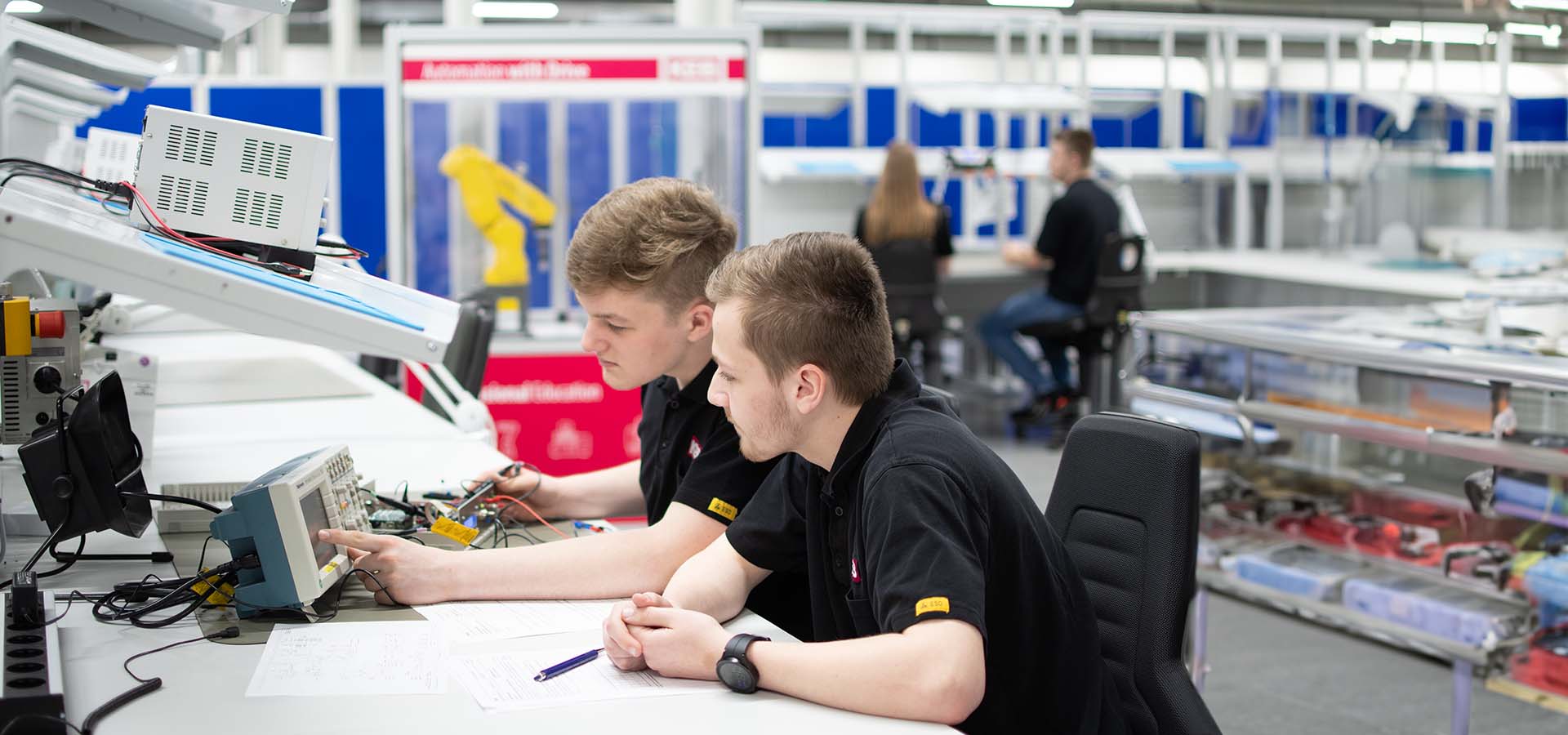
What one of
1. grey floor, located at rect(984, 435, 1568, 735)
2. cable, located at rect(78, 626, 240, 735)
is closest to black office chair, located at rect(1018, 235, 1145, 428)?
grey floor, located at rect(984, 435, 1568, 735)

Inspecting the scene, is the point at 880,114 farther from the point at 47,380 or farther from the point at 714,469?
the point at 47,380

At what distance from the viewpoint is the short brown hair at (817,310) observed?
148 centimetres

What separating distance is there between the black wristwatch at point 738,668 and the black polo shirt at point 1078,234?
532cm

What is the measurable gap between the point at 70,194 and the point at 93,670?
33.9 inches

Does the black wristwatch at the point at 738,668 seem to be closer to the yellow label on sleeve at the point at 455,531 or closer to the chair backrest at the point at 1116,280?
the yellow label on sleeve at the point at 455,531

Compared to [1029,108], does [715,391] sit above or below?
below

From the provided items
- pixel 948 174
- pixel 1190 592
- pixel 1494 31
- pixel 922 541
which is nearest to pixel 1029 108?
pixel 948 174

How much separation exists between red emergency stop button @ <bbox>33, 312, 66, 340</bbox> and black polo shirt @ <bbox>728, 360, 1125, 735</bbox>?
1.12m

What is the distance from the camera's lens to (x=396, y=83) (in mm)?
4777

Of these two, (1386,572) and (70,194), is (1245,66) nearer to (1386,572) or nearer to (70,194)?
(1386,572)

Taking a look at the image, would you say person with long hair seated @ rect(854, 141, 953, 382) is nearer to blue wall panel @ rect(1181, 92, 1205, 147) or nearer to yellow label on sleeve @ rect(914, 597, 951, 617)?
blue wall panel @ rect(1181, 92, 1205, 147)

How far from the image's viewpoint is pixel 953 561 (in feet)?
4.46

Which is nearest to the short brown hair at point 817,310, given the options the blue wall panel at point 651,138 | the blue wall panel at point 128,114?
the blue wall panel at point 651,138

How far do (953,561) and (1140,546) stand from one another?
0.64 m
